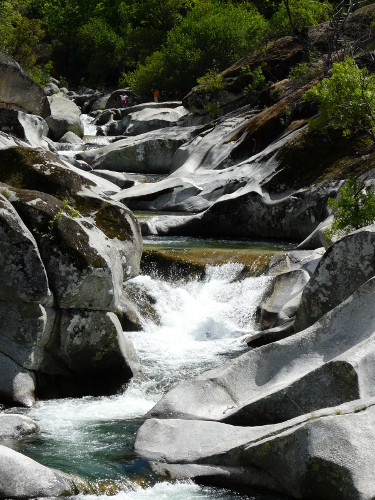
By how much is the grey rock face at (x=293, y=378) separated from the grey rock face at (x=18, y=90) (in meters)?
18.5

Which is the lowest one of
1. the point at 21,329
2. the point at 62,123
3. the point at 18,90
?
the point at 62,123

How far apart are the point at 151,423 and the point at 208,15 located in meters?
37.9

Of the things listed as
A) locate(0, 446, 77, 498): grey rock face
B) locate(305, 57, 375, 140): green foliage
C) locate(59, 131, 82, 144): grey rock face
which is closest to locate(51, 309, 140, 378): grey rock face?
locate(0, 446, 77, 498): grey rock face

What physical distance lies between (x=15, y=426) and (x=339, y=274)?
547 cm

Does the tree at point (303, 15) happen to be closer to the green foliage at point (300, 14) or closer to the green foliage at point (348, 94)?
the green foliage at point (300, 14)

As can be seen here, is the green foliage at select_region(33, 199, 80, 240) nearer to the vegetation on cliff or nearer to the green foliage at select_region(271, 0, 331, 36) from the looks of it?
the vegetation on cliff

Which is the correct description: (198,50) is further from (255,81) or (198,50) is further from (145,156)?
(145,156)

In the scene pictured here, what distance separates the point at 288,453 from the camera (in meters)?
7.80

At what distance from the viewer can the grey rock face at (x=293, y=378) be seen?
29.4 ft

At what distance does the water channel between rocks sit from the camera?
27.2 ft

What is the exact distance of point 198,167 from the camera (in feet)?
85.8

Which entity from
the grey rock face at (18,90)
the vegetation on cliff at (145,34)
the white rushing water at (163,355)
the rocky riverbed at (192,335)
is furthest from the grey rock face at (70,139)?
the white rushing water at (163,355)

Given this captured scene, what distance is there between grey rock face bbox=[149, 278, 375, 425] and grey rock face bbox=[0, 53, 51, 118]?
18524 millimetres

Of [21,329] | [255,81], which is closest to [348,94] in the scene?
[21,329]
